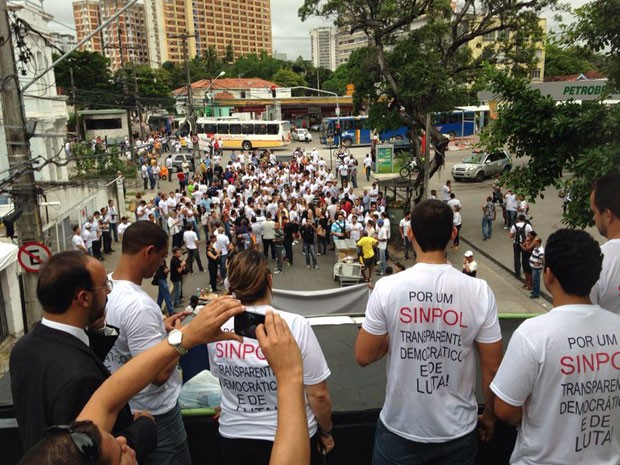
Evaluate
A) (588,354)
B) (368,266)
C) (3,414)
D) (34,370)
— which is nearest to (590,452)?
(588,354)

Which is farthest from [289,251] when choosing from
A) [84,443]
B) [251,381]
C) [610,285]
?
[84,443]

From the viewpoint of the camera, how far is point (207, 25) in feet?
561

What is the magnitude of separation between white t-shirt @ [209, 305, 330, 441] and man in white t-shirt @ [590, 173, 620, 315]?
172cm

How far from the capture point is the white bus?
149 feet

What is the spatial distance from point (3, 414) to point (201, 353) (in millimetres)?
2123

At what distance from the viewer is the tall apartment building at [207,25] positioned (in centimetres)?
15062

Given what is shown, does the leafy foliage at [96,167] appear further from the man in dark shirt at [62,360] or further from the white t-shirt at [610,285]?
the white t-shirt at [610,285]

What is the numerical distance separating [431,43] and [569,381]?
60.8 feet

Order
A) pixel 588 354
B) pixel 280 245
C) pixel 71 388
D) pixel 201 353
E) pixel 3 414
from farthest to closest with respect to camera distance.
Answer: pixel 280 245
pixel 201 353
pixel 3 414
pixel 588 354
pixel 71 388

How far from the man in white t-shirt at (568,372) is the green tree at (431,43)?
16272 millimetres

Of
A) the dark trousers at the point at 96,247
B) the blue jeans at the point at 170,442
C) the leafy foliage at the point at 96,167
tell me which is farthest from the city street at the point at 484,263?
the leafy foliage at the point at 96,167

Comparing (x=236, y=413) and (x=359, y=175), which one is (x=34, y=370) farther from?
(x=359, y=175)

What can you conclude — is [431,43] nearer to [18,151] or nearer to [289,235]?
[289,235]

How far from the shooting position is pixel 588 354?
2299mm
